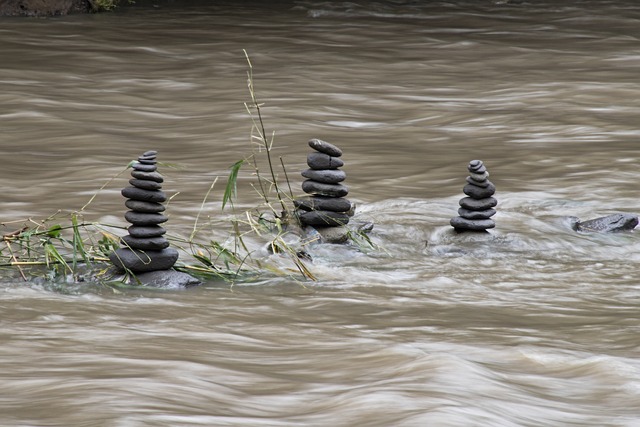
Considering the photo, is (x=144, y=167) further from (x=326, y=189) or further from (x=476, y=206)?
(x=476, y=206)

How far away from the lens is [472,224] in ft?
23.2

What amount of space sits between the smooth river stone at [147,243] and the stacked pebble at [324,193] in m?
1.14

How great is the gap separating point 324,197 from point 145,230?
51.4 inches

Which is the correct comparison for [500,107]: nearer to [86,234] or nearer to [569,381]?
[86,234]

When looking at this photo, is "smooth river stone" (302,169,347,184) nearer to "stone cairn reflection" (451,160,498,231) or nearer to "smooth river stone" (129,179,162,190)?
"stone cairn reflection" (451,160,498,231)

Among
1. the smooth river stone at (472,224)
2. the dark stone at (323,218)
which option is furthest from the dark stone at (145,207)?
the smooth river stone at (472,224)

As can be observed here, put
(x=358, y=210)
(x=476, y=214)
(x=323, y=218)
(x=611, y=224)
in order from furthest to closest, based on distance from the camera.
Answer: (x=358, y=210) → (x=611, y=224) → (x=476, y=214) → (x=323, y=218)

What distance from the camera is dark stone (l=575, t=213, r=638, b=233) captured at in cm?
728

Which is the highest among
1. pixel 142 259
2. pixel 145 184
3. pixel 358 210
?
pixel 145 184

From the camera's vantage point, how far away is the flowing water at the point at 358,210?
4.18 metres

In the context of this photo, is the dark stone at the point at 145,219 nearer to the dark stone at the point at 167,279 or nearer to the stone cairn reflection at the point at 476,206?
the dark stone at the point at 167,279

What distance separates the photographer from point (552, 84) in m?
13.1

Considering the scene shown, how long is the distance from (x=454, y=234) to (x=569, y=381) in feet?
9.16

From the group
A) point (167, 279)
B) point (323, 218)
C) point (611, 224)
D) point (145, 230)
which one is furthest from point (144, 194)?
point (611, 224)
